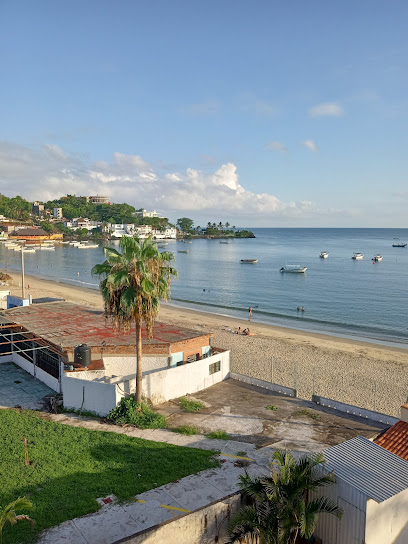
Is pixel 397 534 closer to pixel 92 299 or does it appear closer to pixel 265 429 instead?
pixel 265 429

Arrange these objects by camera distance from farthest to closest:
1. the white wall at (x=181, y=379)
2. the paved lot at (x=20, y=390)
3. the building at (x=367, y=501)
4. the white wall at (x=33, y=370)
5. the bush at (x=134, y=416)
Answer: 1. the white wall at (x=33, y=370)
2. the paved lot at (x=20, y=390)
3. the white wall at (x=181, y=379)
4. the bush at (x=134, y=416)
5. the building at (x=367, y=501)

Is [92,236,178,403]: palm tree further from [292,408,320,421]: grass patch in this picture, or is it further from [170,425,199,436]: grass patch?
[292,408,320,421]: grass patch

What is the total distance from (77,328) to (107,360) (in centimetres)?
509

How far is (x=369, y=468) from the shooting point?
11.4 m

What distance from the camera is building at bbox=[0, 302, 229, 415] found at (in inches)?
758

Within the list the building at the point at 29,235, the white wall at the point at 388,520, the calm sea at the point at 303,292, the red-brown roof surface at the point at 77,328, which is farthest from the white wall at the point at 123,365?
the building at the point at 29,235

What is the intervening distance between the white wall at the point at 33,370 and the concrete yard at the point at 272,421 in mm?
6018

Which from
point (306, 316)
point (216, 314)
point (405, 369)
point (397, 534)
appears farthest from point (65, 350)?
point (306, 316)

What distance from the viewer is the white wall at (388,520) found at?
33.6ft

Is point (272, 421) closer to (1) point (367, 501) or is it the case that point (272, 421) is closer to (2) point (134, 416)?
(2) point (134, 416)

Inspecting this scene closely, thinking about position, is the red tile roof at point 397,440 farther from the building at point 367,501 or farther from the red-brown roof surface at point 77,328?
the red-brown roof surface at point 77,328

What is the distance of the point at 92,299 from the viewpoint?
6181cm

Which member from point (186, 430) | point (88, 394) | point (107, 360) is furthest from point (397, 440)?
point (107, 360)

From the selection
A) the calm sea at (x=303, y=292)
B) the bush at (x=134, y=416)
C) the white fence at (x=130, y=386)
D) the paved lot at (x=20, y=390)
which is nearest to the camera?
the bush at (x=134, y=416)
